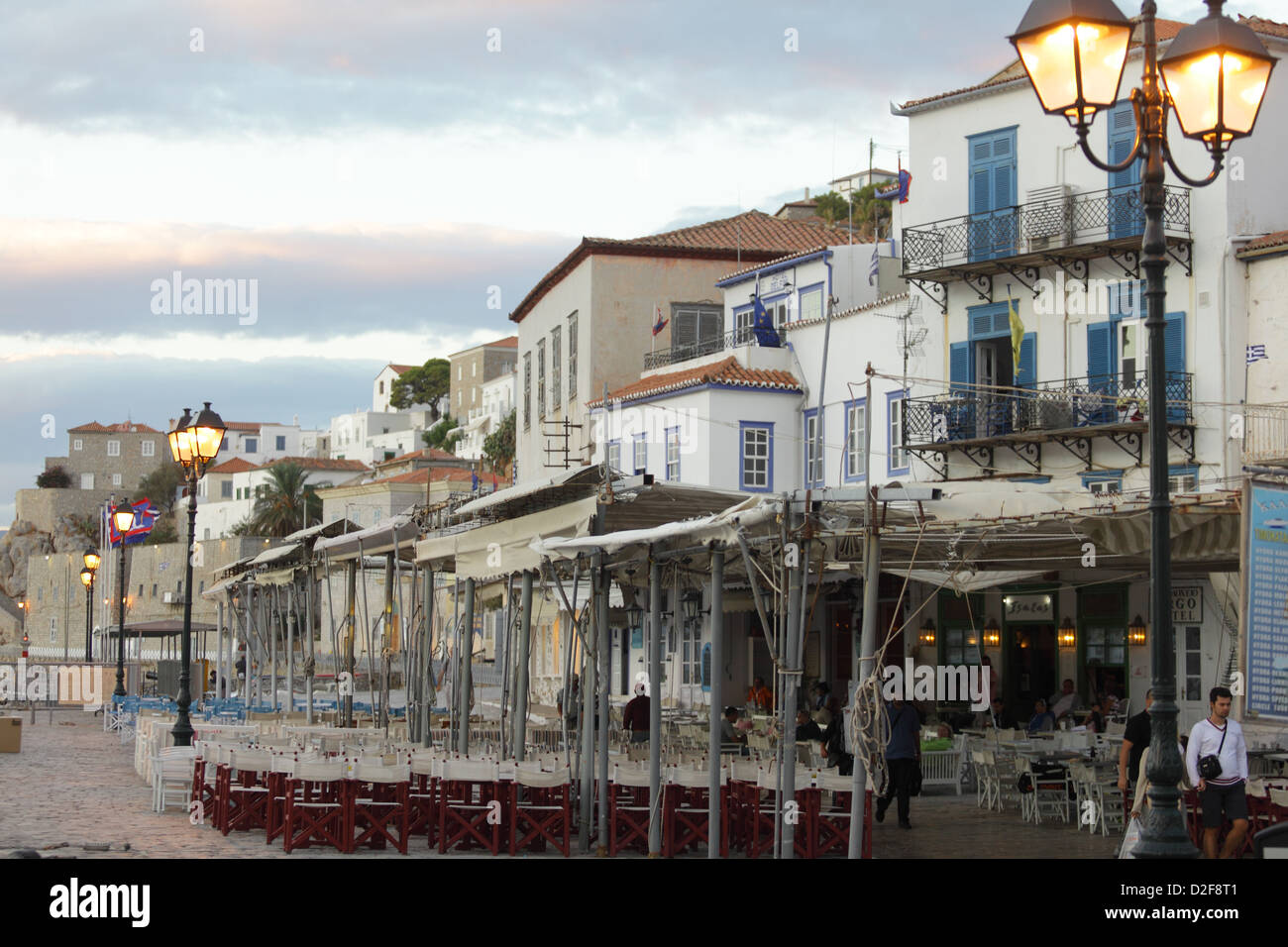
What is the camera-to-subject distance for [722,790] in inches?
583

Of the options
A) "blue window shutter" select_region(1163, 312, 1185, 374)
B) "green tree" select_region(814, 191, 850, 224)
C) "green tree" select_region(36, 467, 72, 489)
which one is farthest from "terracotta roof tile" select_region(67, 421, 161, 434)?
"blue window shutter" select_region(1163, 312, 1185, 374)

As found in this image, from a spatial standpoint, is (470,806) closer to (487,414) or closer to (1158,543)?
(1158,543)

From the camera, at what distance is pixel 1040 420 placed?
28.9 meters

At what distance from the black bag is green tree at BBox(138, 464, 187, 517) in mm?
136040

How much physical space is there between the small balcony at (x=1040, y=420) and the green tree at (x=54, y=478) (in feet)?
435

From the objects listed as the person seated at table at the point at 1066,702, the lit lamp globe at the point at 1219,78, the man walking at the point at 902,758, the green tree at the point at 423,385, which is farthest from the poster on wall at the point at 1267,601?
the green tree at the point at 423,385

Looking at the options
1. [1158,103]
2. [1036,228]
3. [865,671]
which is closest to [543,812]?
[865,671]

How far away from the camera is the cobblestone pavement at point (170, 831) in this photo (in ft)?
48.7

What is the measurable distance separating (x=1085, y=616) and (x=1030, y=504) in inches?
598

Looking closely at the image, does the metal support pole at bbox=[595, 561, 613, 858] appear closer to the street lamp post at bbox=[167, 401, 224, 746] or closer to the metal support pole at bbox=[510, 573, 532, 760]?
the metal support pole at bbox=[510, 573, 532, 760]

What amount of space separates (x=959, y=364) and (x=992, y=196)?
337 cm

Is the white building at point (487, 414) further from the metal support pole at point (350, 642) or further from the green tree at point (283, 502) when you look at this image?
the metal support pole at point (350, 642)
